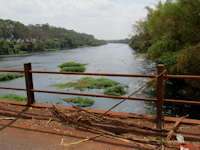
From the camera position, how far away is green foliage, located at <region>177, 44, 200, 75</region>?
376 inches

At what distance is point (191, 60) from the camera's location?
10.0m

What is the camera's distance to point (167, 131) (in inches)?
115

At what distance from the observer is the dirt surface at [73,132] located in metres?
2.67

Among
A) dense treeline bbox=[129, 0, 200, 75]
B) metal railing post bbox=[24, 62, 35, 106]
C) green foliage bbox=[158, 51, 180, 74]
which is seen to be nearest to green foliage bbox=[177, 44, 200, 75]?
dense treeline bbox=[129, 0, 200, 75]

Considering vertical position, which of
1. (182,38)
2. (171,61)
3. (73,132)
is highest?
(182,38)

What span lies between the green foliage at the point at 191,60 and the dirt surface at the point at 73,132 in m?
7.76

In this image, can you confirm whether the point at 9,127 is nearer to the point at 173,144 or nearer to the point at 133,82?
the point at 173,144

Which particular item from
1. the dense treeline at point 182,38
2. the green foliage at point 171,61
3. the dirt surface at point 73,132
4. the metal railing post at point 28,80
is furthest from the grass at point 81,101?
the dirt surface at point 73,132

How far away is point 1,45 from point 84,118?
2359 inches

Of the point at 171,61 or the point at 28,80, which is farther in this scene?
the point at 171,61

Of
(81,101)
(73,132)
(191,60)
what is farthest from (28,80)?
(191,60)

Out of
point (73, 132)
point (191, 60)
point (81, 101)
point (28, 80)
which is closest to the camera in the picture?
point (73, 132)

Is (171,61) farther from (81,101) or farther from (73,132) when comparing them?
(73,132)

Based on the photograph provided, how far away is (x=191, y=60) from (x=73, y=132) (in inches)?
365
